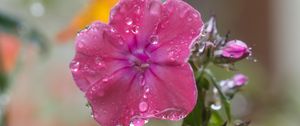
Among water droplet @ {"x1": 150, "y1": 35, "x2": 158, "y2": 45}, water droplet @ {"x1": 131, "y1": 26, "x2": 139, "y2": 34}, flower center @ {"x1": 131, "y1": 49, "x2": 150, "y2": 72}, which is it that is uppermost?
water droplet @ {"x1": 131, "y1": 26, "x2": 139, "y2": 34}

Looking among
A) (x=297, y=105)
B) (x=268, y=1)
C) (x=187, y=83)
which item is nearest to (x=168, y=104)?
(x=187, y=83)

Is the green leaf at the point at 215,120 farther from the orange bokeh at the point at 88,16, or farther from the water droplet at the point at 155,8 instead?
the orange bokeh at the point at 88,16

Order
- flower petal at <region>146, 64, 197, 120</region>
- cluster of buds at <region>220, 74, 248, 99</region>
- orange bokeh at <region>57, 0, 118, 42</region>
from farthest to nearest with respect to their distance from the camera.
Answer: orange bokeh at <region>57, 0, 118, 42</region> < cluster of buds at <region>220, 74, 248, 99</region> < flower petal at <region>146, 64, 197, 120</region>

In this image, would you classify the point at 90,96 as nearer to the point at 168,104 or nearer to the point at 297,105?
the point at 168,104

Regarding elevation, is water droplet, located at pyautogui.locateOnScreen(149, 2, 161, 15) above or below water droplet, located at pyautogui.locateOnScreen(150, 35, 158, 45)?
above

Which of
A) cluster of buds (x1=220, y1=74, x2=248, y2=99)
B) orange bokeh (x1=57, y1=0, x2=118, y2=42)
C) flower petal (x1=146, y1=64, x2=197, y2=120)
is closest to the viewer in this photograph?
flower petal (x1=146, y1=64, x2=197, y2=120)

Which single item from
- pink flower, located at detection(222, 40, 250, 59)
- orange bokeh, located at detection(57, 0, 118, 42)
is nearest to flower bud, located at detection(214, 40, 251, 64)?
pink flower, located at detection(222, 40, 250, 59)

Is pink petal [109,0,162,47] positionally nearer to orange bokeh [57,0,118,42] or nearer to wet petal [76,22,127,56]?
wet petal [76,22,127,56]

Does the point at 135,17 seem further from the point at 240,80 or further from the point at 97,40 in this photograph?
the point at 240,80
